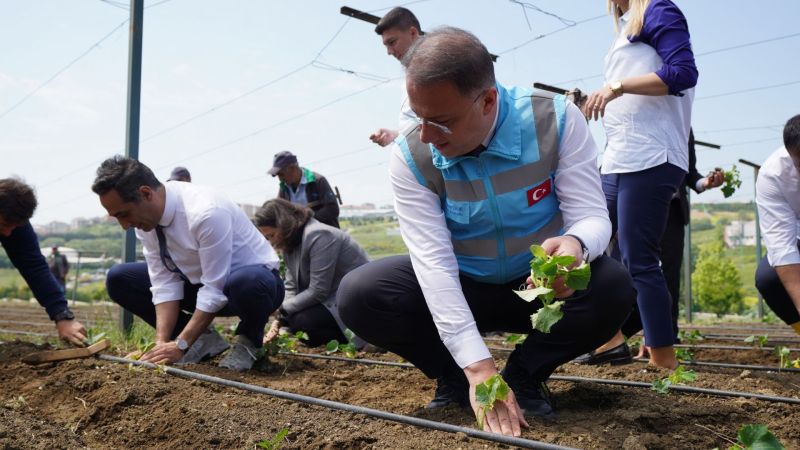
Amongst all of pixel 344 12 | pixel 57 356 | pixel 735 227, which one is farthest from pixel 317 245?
pixel 735 227

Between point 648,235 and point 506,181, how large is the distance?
41.0 inches

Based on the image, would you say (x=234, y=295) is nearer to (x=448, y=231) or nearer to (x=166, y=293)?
(x=166, y=293)

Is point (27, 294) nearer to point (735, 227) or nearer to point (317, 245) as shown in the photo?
point (317, 245)

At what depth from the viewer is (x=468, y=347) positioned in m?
1.95

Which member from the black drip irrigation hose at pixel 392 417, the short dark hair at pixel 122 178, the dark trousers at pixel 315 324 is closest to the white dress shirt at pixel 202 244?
the short dark hair at pixel 122 178

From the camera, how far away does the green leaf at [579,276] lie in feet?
5.82

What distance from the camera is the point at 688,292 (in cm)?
1172

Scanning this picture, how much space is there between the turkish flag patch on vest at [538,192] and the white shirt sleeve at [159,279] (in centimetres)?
232

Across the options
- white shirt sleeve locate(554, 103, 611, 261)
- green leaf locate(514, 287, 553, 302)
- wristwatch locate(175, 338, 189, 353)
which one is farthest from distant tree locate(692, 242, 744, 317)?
green leaf locate(514, 287, 553, 302)

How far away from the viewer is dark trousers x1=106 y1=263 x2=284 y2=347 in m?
3.56

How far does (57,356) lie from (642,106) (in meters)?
2.99

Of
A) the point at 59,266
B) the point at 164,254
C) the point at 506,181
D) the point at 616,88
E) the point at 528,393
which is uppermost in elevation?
the point at 616,88

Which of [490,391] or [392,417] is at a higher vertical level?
[490,391]

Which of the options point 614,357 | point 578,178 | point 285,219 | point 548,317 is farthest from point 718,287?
point 548,317
